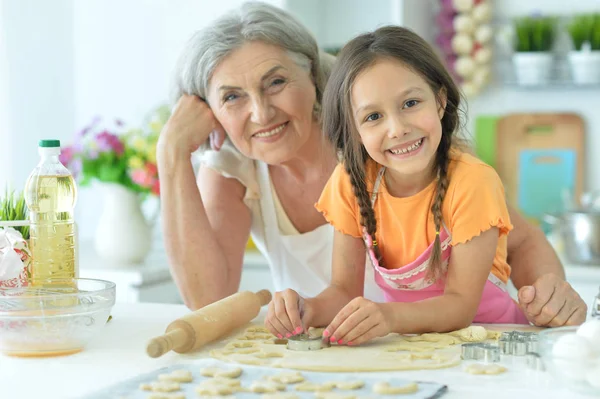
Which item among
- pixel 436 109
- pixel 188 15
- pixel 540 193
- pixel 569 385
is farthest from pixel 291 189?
pixel 540 193

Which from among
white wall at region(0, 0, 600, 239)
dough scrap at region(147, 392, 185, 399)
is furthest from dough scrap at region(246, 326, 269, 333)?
white wall at region(0, 0, 600, 239)

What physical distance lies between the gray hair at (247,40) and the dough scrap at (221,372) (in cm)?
82

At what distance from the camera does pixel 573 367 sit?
93 cm

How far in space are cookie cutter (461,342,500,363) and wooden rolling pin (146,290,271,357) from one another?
351 millimetres

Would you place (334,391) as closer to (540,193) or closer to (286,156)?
(286,156)

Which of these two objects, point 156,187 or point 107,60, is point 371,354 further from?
point 107,60

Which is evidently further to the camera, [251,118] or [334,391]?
[251,118]

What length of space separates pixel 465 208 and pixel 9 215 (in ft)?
2.49

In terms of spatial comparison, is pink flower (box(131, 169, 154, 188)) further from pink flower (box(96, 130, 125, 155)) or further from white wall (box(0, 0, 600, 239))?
white wall (box(0, 0, 600, 239))

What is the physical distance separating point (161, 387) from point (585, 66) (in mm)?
2425

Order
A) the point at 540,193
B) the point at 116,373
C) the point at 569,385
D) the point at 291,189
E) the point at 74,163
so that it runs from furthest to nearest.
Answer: the point at 540,193 → the point at 74,163 → the point at 291,189 → the point at 116,373 → the point at 569,385

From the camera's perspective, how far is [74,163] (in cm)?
264

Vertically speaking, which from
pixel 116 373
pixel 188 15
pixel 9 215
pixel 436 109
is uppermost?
pixel 188 15

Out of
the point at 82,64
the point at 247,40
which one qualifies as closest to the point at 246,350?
the point at 247,40
